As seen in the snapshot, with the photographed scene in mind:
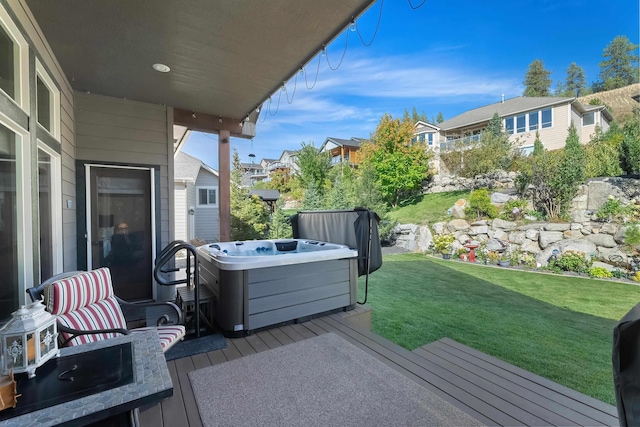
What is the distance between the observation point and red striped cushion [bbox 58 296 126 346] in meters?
1.92

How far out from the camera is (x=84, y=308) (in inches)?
82.1

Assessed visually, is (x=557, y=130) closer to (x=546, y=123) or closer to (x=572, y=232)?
(x=546, y=123)

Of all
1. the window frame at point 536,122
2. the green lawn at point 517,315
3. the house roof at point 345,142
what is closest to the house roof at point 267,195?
the green lawn at point 517,315

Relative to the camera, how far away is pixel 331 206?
10797mm

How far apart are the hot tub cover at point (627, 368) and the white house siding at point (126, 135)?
484cm

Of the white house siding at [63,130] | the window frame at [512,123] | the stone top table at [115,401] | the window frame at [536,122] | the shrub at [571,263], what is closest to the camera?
the stone top table at [115,401]

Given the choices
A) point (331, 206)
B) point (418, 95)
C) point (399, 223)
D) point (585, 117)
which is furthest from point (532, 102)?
point (331, 206)

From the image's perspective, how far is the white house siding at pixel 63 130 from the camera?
7.24 ft

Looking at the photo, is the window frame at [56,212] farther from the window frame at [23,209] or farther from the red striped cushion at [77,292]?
the red striped cushion at [77,292]

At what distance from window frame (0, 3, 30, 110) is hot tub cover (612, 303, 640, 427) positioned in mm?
3335

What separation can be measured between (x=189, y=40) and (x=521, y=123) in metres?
17.2

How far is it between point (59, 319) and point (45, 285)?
245 millimetres

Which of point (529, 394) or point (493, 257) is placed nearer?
point (529, 394)

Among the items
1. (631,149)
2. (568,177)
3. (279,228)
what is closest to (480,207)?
(568,177)
